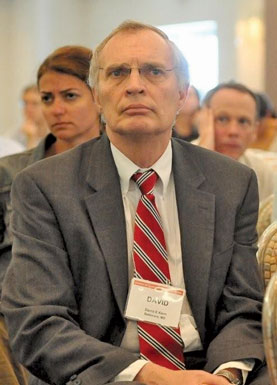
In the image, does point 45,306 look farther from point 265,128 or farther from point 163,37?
point 265,128

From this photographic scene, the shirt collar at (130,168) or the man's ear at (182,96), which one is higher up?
the man's ear at (182,96)

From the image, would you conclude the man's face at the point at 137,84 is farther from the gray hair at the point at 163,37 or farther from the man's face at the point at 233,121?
the man's face at the point at 233,121

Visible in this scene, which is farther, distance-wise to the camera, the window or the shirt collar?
the window

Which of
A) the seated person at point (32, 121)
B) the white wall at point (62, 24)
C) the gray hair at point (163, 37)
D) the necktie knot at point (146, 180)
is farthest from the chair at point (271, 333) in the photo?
the white wall at point (62, 24)

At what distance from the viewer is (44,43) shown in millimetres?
14219

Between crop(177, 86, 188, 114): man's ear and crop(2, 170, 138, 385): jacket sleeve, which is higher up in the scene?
crop(177, 86, 188, 114): man's ear

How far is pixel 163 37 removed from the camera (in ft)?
7.72

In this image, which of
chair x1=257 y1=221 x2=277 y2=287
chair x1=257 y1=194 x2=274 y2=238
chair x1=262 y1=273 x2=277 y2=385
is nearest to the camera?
chair x1=262 y1=273 x2=277 y2=385

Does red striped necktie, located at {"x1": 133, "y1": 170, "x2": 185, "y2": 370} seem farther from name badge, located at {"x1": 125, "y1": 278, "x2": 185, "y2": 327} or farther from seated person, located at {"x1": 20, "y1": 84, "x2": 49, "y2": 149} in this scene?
seated person, located at {"x1": 20, "y1": 84, "x2": 49, "y2": 149}

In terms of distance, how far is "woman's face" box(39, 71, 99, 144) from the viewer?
344 cm

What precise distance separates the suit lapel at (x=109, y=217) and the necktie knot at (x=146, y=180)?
55mm

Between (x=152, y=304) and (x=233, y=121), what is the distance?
107 inches

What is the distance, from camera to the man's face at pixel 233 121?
473 centimetres

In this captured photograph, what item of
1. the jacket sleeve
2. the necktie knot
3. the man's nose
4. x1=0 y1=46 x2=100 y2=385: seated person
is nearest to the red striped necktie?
the necktie knot
